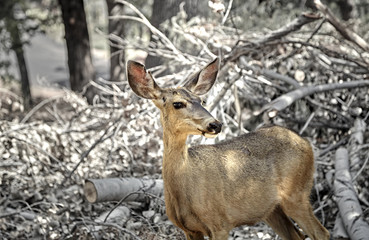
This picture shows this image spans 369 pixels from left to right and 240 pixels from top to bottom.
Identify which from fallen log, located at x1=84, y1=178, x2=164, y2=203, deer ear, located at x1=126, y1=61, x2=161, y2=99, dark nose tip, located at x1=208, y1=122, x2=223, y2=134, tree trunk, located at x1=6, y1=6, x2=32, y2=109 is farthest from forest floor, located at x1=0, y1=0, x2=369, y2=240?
tree trunk, located at x1=6, y1=6, x2=32, y2=109

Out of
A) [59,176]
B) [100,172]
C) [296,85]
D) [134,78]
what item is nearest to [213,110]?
[296,85]

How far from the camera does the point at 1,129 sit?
25.6 ft

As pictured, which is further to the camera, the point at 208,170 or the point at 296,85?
the point at 296,85

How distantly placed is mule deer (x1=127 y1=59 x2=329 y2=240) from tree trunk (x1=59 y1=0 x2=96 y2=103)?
9.14 meters

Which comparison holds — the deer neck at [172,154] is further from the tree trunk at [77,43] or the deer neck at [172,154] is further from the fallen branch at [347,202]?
the tree trunk at [77,43]

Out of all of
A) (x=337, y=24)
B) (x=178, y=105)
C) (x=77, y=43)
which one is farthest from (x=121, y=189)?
(x=77, y=43)

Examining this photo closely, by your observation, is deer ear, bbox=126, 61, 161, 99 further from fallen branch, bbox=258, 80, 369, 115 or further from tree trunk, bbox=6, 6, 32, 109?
tree trunk, bbox=6, 6, 32, 109

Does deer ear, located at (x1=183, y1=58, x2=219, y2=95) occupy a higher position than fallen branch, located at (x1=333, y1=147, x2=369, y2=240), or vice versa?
deer ear, located at (x1=183, y1=58, x2=219, y2=95)

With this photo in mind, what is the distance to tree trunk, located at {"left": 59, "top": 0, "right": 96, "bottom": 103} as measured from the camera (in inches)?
555

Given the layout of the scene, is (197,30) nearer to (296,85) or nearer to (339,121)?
(296,85)

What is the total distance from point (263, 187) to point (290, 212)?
1.31 feet

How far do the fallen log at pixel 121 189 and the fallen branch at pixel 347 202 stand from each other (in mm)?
1812

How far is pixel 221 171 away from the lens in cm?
496

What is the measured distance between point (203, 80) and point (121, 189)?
1602mm
